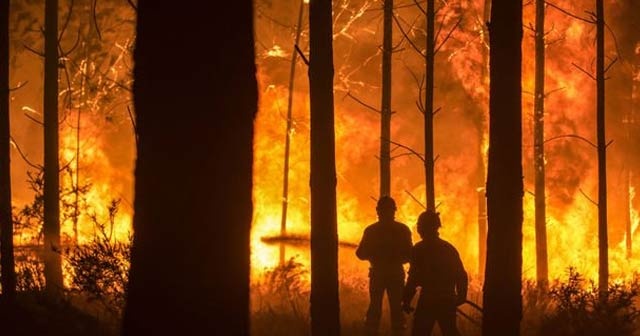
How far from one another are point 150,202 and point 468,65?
23079mm

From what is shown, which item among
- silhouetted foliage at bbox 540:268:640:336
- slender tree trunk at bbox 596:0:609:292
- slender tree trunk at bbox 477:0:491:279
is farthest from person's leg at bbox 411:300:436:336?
slender tree trunk at bbox 477:0:491:279

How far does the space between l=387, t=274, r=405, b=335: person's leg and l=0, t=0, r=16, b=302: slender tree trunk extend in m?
5.18

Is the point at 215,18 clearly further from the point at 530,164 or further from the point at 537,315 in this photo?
the point at 530,164

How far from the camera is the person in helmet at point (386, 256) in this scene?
10602 mm

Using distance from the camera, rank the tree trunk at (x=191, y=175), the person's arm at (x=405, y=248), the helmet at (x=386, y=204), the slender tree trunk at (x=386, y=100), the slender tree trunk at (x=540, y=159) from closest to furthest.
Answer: the tree trunk at (x=191, y=175) → the helmet at (x=386, y=204) → the person's arm at (x=405, y=248) → the slender tree trunk at (x=386, y=100) → the slender tree trunk at (x=540, y=159)

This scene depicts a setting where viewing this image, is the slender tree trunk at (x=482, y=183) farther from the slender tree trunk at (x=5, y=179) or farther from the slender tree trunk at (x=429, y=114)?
the slender tree trunk at (x=5, y=179)

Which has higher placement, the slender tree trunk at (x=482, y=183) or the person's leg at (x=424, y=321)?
the slender tree trunk at (x=482, y=183)

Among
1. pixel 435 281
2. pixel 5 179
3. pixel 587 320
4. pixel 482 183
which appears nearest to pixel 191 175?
pixel 435 281

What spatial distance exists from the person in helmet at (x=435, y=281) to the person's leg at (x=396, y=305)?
224 centimetres

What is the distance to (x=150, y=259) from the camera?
338 centimetres

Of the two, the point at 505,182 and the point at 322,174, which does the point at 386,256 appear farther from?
the point at 505,182

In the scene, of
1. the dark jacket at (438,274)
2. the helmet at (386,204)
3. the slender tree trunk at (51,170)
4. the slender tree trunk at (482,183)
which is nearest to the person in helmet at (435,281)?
the dark jacket at (438,274)

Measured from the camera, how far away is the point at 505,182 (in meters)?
7.49

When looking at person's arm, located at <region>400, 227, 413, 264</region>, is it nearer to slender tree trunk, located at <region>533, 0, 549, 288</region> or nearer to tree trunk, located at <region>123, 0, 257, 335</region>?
tree trunk, located at <region>123, 0, 257, 335</region>
